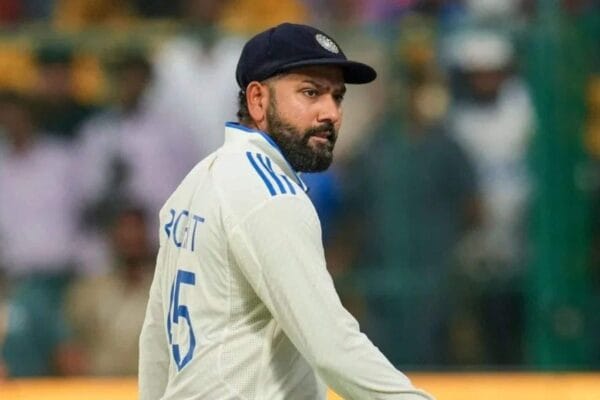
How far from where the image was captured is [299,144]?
4.26 m

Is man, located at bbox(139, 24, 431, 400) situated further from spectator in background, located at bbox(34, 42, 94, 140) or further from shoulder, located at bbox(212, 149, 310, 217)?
spectator in background, located at bbox(34, 42, 94, 140)

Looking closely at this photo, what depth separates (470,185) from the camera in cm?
909

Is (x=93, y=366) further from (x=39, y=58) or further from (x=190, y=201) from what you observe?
(x=190, y=201)

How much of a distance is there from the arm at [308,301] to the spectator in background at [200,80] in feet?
16.8

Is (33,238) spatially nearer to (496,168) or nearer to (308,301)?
(496,168)

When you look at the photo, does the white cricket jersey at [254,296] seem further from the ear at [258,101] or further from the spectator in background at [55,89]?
the spectator in background at [55,89]

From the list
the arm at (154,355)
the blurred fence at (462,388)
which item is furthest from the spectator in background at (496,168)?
the arm at (154,355)

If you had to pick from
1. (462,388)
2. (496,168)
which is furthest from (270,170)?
(496,168)

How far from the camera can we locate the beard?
14.0 ft

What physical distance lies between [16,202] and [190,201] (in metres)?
5.21

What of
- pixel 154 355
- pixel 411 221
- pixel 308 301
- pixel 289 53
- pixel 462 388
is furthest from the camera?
pixel 411 221

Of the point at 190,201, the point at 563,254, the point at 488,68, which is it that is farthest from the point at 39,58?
the point at 190,201

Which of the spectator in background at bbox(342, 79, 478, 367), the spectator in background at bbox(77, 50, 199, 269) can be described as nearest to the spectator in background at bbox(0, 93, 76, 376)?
the spectator in background at bbox(77, 50, 199, 269)

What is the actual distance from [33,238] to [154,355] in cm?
481
